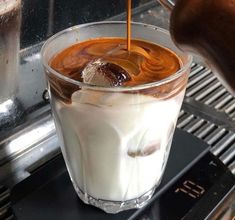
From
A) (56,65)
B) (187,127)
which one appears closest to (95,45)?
(56,65)

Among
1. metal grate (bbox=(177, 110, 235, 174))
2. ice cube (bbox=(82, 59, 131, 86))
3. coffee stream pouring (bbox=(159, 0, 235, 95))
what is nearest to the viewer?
coffee stream pouring (bbox=(159, 0, 235, 95))

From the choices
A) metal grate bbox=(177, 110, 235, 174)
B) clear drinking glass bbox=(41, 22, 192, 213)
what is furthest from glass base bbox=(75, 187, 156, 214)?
metal grate bbox=(177, 110, 235, 174)

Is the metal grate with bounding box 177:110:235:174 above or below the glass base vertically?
below

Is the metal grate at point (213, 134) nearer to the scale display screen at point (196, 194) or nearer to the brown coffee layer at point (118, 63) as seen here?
the scale display screen at point (196, 194)

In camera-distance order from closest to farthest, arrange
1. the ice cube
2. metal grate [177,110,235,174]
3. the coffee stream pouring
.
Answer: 1. the coffee stream pouring
2. the ice cube
3. metal grate [177,110,235,174]

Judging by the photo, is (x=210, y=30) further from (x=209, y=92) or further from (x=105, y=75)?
(x=209, y=92)

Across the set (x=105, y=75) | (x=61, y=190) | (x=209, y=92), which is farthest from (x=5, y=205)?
(x=209, y=92)

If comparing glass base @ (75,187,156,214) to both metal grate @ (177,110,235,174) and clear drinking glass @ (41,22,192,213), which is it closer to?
clear drinking glass @ (41,22,192,213)

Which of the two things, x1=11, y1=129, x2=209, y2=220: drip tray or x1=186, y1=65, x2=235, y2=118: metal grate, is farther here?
x1=186, y1=65, x2=235, y2=118: metal grate
